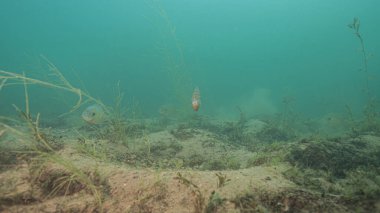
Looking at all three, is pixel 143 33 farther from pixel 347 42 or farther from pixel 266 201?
pixel 266 201

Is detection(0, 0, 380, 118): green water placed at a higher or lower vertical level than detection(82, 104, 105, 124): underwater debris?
higher

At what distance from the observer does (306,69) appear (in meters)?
58.0

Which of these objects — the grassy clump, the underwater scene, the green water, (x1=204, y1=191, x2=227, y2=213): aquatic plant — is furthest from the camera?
the green water

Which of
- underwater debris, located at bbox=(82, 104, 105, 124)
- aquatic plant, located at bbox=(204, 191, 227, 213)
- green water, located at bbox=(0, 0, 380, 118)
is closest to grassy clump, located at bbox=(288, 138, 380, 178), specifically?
aquatic plant, located at bbox=(204, 191, 227, 213)

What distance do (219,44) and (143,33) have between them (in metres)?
35.0

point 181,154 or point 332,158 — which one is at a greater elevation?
point 332,158

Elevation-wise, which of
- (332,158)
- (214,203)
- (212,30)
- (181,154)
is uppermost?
(212,30)

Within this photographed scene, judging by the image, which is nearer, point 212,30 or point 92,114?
point 92,114

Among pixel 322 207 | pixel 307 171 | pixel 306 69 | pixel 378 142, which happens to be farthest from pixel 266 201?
pixel 306 69

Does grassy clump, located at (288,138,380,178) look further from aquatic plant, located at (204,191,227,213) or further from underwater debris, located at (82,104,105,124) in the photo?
Answer: underwater debris, located at (82,104,105,124)

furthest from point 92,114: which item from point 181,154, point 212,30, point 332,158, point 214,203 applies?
point 212,30

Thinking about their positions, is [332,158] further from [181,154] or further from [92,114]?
[92,114]

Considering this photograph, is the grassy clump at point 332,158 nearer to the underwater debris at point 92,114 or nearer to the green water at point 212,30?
the underwater debris at point 92,114

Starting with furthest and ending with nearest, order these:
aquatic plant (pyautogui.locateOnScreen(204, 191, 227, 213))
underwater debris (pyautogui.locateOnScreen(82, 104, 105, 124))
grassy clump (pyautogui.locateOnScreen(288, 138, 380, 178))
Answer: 1. underwater debris (pyautogui.locateOnScreen(82, 104, 105, 124))
2. grassy clump (pyautogui.locateOnScreen(288, 138, 380, 178))
3. aquatic plant (pyautogui.locateOnScreen(204, 191, 227, 213))
